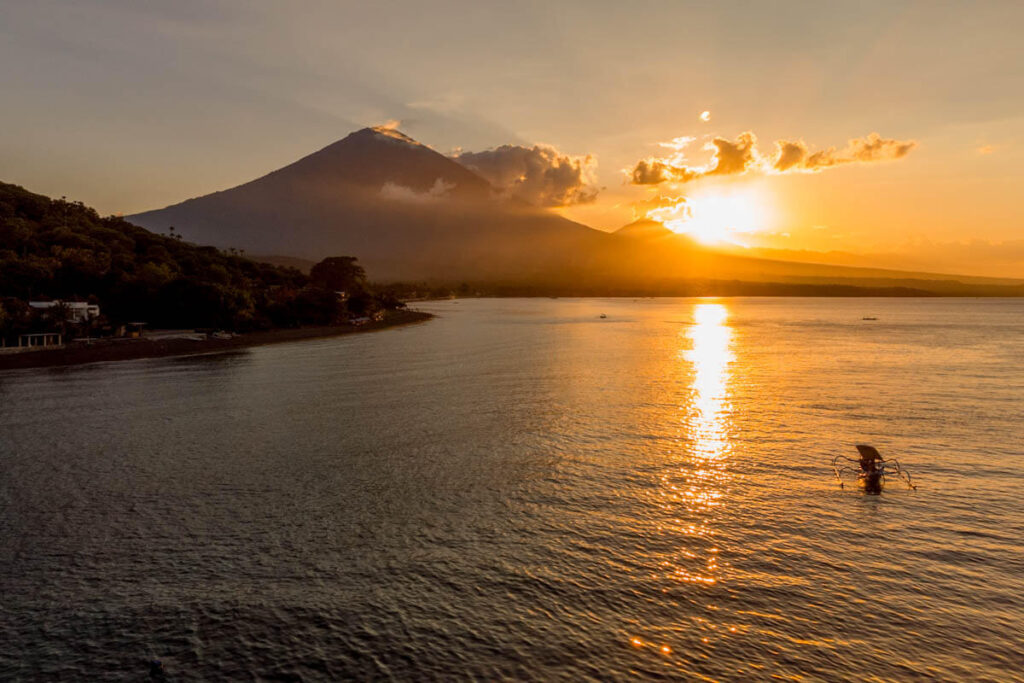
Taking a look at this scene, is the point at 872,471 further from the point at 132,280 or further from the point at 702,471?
the point at 132,280

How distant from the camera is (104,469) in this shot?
102 ft

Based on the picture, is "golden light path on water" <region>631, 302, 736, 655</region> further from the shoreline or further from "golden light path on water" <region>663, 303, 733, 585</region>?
the shoreline

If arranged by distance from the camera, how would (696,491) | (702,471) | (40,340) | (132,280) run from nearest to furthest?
(696,491) < (702,471) < (40,340) < (132,280)

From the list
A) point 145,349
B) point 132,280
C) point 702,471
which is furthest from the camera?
point 132,280

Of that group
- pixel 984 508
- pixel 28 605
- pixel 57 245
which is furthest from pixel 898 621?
pixel 57 245

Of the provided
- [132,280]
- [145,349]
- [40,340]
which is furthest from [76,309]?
[132,280]

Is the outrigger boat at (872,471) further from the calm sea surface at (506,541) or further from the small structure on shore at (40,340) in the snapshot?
the small structure on shore at (40,340)

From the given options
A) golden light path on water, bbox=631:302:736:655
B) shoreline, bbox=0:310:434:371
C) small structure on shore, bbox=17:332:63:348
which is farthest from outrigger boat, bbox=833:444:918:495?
small structure on shore, bbox=17:332:63:348

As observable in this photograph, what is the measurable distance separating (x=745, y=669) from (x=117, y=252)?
14675 centimetres

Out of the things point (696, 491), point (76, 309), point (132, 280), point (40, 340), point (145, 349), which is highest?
point (132, 280)

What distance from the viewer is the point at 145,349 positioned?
275ft

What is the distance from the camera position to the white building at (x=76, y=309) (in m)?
84.1

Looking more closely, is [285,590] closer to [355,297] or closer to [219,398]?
[219,398]

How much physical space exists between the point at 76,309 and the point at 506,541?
9764 cm
